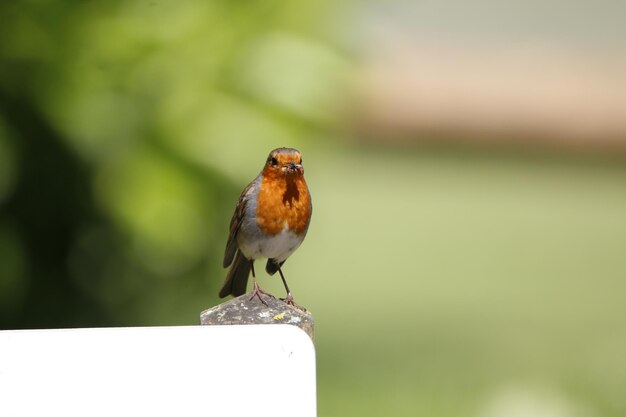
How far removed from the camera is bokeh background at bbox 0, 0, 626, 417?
397 cm

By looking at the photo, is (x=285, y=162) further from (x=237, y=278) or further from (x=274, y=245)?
(x=237, y=278)

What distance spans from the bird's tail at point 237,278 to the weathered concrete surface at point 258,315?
91cm

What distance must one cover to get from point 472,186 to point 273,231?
28.9 feet

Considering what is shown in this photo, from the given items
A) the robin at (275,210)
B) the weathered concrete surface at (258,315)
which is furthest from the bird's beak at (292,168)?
the weathered concrete surface at (258,315)

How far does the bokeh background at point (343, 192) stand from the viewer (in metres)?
3.97

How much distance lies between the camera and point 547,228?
34.0ft

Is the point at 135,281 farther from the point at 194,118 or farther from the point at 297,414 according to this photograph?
the point at 297,414

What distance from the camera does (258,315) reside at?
92.0 inches

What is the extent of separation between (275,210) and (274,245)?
78 mm

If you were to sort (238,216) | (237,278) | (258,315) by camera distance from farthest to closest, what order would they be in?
1. (237,278)
2. (238,216)
3. (258,315)

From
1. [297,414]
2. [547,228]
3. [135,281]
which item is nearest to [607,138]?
[547,228]

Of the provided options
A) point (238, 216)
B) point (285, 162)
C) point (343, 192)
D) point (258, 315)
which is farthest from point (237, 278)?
point (343, 192)

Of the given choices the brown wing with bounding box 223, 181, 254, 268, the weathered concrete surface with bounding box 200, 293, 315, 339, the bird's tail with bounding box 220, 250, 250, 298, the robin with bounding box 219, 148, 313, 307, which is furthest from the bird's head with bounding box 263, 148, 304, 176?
the weathered concrete surface with bounding box 200, 293, 315, 339

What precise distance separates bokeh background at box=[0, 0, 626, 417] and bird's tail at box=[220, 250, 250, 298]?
0.72m
